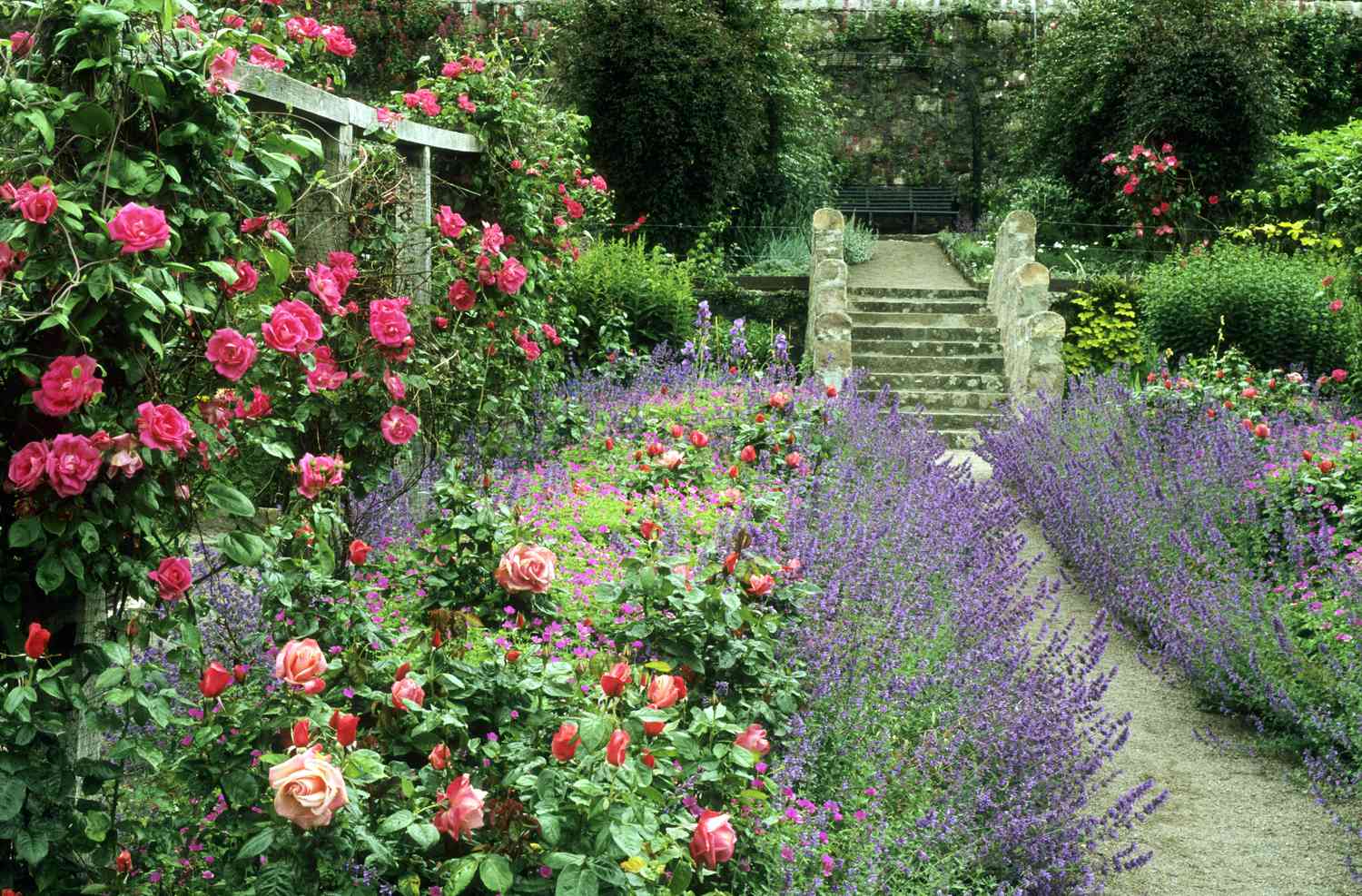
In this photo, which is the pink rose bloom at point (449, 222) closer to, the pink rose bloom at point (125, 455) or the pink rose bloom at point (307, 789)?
the pink rose bloom at point (125, 455)

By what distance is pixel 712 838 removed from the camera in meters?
2.14

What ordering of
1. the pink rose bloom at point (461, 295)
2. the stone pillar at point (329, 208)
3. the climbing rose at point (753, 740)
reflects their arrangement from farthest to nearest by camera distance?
the pink rose bloom at point (461, 295) → the stone pillar at point (329, 208) → the climbing rose at point (753, 740)

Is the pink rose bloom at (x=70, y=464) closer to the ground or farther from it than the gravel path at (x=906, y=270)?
farther from it

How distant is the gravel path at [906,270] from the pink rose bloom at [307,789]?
412 inches

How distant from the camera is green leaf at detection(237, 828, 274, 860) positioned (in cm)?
208

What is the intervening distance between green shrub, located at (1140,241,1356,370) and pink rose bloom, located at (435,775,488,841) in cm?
880

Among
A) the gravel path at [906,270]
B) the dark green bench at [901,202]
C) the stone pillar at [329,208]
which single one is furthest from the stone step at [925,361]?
the stone pillar at [329,208]

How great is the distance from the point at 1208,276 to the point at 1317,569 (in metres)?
5.56

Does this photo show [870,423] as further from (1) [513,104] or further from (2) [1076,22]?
(2) [1076,22]

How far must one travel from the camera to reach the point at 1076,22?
1484 cm

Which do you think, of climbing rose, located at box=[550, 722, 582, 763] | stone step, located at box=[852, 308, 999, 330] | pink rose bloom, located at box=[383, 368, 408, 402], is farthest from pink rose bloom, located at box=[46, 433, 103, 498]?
stone step, located at box=[852, 308, 999, 330]

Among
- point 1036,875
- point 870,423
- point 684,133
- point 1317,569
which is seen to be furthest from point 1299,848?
point 684,133

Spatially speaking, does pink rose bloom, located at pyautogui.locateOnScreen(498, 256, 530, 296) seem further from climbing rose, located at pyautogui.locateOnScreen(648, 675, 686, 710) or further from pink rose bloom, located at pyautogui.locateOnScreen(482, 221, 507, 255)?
climbing rose, located at pyautogui.locateOnScreen(648, 675, 686, 710)

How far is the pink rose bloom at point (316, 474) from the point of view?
3295 mm
